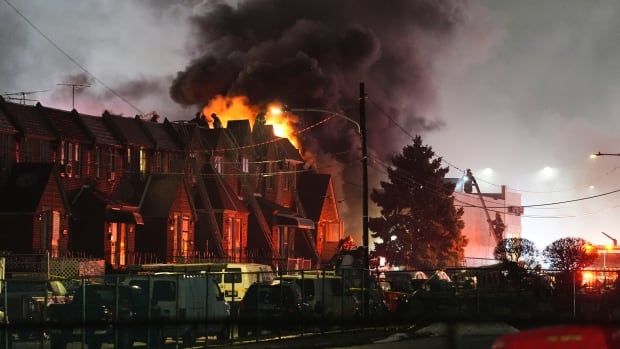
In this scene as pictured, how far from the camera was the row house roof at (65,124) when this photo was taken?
52156 millimetres

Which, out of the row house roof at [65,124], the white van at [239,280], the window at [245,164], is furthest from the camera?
the window at [245,164]

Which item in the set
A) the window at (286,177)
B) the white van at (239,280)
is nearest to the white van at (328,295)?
the white van at (239,280)

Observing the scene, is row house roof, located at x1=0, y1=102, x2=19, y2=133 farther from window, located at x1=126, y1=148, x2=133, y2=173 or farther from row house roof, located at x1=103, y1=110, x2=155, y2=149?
window, located at x1=126, y1=148, x2=133, y2=173

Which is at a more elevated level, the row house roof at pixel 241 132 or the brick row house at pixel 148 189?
the row house roof at pixel 241 132

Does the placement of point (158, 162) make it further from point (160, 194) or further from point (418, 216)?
point (418, 216)

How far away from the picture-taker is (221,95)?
8244 cm

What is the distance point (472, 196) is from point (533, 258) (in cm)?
4146

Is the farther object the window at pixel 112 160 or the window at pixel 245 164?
the window at pixel 245 164

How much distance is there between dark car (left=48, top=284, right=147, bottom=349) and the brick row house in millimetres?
23663

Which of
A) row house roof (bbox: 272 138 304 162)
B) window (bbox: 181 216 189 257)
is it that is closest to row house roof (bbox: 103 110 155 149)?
window (bbox: 181 216 189 257)

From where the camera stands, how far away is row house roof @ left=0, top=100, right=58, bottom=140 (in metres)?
49.5

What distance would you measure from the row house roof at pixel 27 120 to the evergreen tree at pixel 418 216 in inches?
1105

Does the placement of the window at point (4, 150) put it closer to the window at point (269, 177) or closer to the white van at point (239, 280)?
the white van at point (239, 280)

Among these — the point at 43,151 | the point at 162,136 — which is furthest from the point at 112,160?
the point at 43,151
